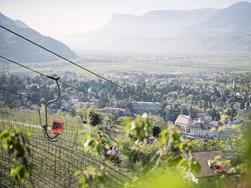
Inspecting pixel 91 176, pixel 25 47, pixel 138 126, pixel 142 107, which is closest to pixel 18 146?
pixel 91 176

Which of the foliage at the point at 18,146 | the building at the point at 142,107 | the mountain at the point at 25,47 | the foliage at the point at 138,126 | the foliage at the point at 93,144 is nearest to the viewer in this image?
the foliage at the point at 18,146

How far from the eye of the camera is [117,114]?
1672 inches

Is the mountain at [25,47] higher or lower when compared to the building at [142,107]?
higher

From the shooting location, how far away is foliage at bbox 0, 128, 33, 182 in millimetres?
1557

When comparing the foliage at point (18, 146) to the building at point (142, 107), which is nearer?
the foliage at point (18, 146)

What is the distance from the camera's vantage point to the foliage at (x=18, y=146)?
1557 mm

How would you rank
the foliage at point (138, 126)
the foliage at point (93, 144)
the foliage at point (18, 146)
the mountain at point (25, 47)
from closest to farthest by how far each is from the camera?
the foliage at point (18, 146) < the foliage at point (138, 126) < the foliage at point (93, 144) < the mountain at point (25, 47)

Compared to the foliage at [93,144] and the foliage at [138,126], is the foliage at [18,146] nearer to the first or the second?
the foliage at [93,144]

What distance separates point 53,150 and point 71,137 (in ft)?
15.8

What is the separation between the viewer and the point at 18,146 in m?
1.58

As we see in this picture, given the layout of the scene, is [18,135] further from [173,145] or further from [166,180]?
[166,180]

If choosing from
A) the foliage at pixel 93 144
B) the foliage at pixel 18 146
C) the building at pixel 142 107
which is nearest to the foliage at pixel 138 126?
the foliage at pixel 93 144

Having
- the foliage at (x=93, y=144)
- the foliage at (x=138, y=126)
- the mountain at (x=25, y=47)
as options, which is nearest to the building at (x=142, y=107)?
the foliage at (x=93, y=144)

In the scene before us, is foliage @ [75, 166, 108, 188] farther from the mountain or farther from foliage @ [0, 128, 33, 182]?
the mountain
